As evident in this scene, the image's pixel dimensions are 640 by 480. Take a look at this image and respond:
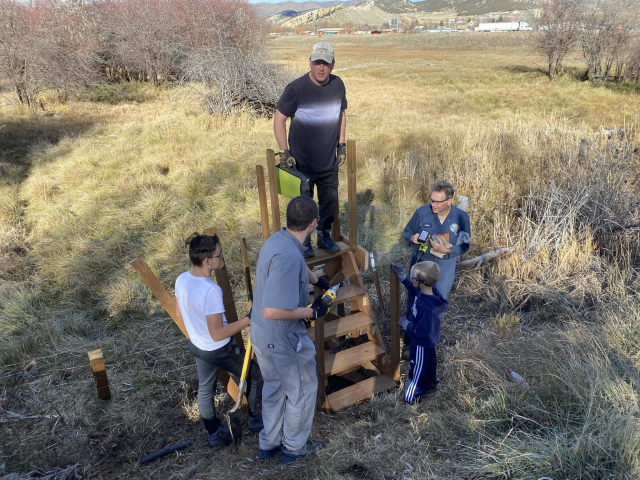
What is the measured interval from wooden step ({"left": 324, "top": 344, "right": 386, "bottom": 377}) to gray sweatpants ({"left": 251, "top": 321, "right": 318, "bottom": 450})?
0.65m

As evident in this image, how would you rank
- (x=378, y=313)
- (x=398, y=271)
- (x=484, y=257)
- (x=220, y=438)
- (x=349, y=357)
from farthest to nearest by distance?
1. (x=484, y=257)
2. (x=378, y=313)
3. (x=349, y=357)
4. (x=398, y=271)
5. (x=220, y=438)

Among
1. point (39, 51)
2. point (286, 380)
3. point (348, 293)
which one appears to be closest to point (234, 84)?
point (39, 51)

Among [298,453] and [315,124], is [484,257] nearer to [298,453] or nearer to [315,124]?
[315,124]

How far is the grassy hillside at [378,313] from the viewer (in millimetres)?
2795

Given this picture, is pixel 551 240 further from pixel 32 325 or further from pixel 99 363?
pixel 32 325

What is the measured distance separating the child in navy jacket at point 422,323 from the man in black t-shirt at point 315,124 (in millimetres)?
916

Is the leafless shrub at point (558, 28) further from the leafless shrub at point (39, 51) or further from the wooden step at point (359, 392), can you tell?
the wooden step at point (359, 392)

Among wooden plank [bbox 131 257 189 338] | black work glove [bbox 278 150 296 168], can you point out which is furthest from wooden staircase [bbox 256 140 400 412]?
wooden plank [bbox 131 257 189 338]

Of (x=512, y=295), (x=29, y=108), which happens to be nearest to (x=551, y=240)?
(x=512, y=295)

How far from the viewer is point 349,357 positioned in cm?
356

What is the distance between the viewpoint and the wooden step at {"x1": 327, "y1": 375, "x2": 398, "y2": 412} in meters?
3.42

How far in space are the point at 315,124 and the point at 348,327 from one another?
169 cm

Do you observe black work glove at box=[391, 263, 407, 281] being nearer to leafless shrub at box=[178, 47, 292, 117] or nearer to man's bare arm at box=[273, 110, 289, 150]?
man's bare arm at box=[273, 110, 289, 150]

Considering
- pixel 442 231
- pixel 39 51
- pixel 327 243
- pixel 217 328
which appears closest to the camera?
pixel 217 328
